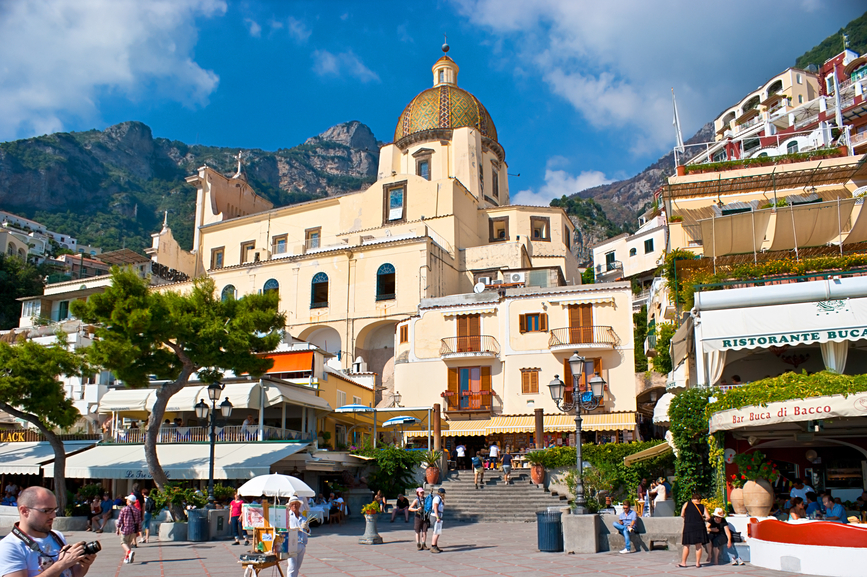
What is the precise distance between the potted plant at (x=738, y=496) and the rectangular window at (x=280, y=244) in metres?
37.0

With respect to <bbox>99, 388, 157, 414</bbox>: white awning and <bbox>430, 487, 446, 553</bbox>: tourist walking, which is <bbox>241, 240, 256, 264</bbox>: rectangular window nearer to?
<bbox>99, 388, 157, 414</bbox>: white awning

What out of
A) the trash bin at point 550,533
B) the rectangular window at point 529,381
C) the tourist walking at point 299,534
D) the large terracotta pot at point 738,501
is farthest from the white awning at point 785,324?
the rectangular window at point 529,381

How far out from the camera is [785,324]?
16.9 meters

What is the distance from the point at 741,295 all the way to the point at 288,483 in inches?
459

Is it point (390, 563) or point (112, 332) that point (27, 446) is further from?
point (390, 563)

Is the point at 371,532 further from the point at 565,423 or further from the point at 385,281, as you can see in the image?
the point at 385,281

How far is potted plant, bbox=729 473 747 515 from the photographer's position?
14776mm

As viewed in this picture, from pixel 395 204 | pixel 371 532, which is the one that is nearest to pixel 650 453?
pixel 371 532

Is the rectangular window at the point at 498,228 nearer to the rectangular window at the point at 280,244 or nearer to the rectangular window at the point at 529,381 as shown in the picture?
the rectangular window at the point at 280,244

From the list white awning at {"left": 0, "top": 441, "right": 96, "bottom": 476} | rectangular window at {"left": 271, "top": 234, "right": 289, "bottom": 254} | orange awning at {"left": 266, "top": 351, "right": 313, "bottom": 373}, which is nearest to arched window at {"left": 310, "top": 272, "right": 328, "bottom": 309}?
rectangular window at {"left": 271, "top": 234, "right": 289, "bottom": 254}

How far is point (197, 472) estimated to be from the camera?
854 inches

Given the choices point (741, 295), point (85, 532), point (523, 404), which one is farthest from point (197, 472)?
point (741, 295)

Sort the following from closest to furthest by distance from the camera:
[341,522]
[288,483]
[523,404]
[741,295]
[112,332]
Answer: [288,483]
[741,295]
[112,332]
[341,522]
[523,404]

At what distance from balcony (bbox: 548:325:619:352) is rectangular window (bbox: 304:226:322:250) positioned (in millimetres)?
20946
